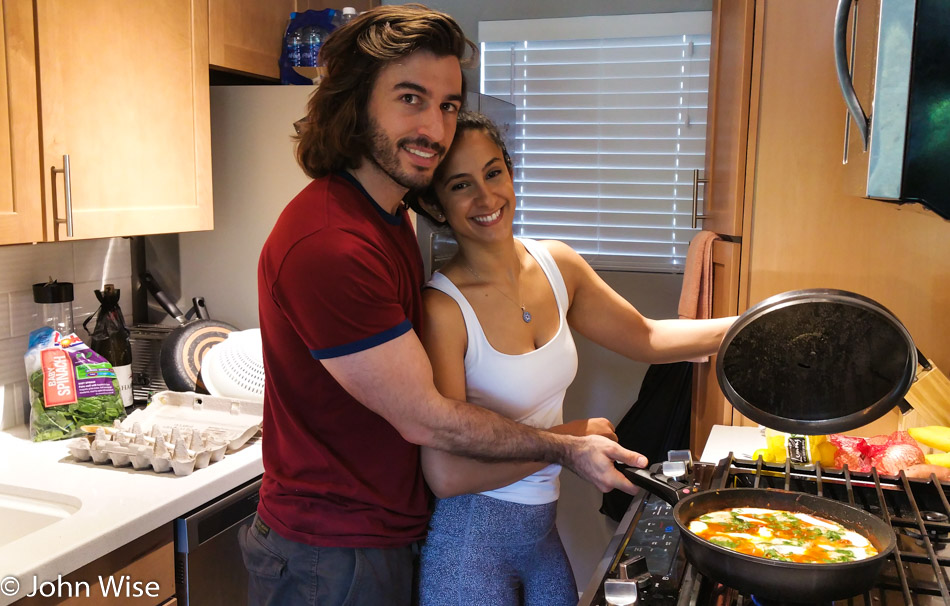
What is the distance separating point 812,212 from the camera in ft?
6.46

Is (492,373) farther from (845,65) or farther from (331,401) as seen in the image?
(845,65)

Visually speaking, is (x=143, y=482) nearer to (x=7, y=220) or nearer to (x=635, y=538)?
(x=7, y=220)

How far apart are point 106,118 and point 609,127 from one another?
1.77m

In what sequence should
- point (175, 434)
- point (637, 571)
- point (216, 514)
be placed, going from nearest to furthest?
point (637, 571)
point (216, 514)
point (175, 434)

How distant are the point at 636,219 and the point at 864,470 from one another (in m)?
1.68

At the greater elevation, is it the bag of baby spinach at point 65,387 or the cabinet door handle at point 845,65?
the cabinet door handle at point 845,65

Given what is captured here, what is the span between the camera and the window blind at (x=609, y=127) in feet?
9.71

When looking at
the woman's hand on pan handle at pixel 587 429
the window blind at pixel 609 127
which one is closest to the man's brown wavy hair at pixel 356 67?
the woman's hand on pan handle at pixel 587 429

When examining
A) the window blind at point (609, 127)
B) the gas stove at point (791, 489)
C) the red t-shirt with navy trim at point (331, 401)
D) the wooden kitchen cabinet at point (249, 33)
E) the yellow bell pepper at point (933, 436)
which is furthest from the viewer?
the window blind at point (609, 127)

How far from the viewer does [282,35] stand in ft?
8.42

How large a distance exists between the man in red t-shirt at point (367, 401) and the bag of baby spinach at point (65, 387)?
85 cm

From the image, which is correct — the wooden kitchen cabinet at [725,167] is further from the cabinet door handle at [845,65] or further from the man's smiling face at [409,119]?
the cabinet door handle at [845,65]

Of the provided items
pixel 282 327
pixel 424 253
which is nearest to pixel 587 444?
pixel 282 327

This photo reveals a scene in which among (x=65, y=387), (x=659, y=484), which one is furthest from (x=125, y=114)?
(x=659, y=484)
